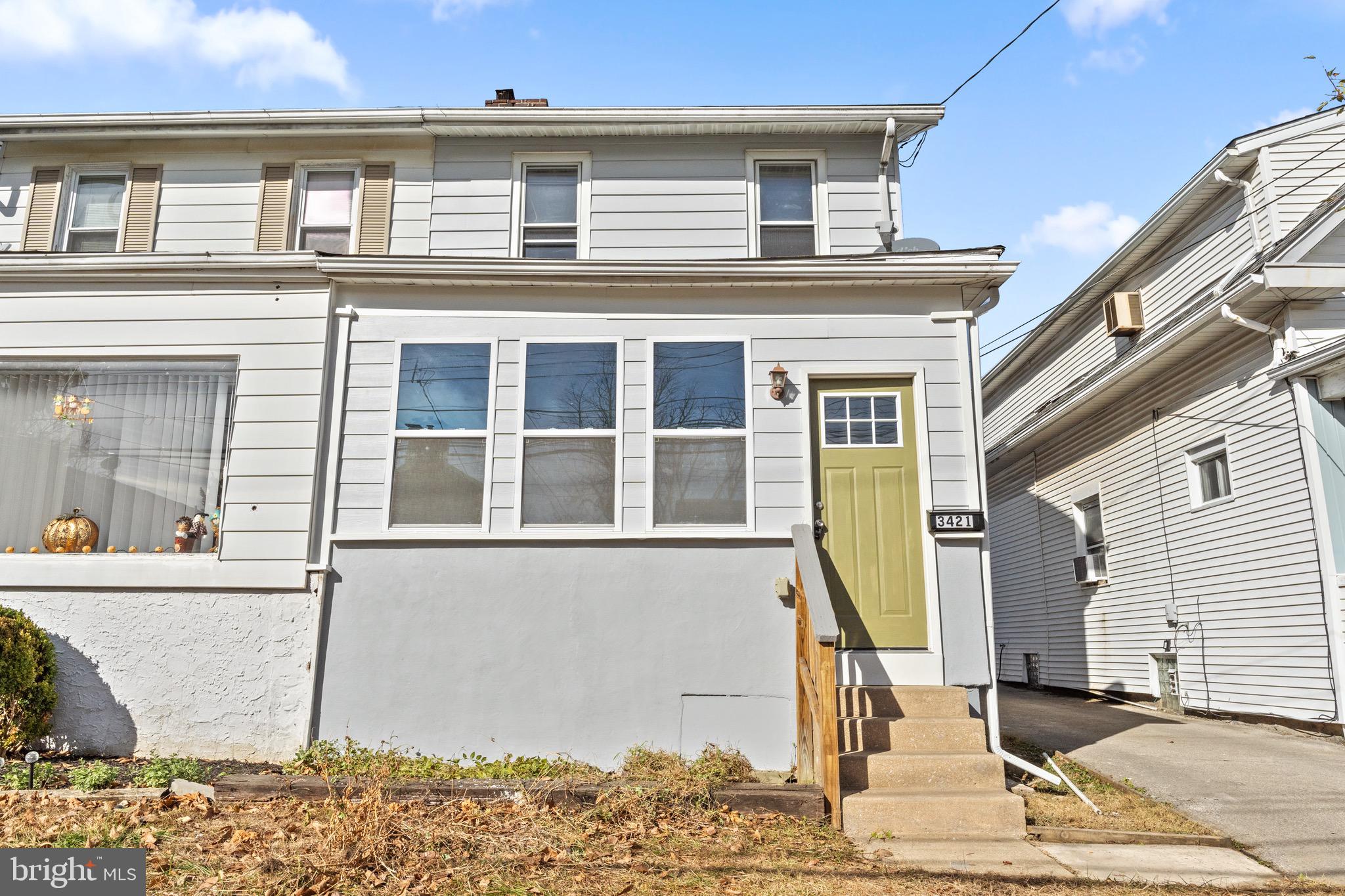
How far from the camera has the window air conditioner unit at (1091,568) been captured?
12.5 metres

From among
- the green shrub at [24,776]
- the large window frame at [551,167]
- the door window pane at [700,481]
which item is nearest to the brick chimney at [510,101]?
the large window frame at [551,167]

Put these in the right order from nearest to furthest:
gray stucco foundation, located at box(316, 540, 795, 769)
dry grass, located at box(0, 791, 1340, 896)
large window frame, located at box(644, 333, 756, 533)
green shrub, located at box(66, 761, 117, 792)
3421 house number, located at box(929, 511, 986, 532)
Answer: dry grass, located at box(0, 791, 1340, 896) → green shrub, located at box(66, 761, 117, 792) → gray stucco foundation, located at box(316, 540, 795, 769) → 3421 house number, located at box(929, 511, 986, 532) → large window frame, located at box(644, 333, 756, 533)

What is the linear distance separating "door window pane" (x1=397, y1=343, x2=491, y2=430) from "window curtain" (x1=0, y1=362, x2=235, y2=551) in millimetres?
1458

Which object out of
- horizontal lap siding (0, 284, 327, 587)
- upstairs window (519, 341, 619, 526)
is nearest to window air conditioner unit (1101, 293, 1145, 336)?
upstairs window (519, 341, 619, 526)

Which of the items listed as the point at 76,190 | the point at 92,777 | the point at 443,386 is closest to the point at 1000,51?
the point at 443,386

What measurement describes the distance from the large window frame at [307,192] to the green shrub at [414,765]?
426 cm

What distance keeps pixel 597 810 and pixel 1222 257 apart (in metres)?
9.56

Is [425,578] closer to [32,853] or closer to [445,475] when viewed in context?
[445,475]

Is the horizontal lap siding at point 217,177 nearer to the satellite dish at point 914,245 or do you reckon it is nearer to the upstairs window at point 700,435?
the upstairs window at point 700,435

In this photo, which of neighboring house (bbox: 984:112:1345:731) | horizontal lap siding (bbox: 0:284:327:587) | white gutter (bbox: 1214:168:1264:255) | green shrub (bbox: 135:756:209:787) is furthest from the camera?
white gutter (bbox: 1214:168:1264:255)

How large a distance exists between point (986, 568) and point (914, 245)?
9.11 feet

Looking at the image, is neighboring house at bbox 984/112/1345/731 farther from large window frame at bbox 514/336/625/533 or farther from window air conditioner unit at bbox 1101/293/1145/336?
large window frame at bbox 514/336/625/533

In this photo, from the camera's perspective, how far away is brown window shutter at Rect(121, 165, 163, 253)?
26.8ft

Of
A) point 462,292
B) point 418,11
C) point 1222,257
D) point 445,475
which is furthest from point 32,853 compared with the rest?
point 1222,257
